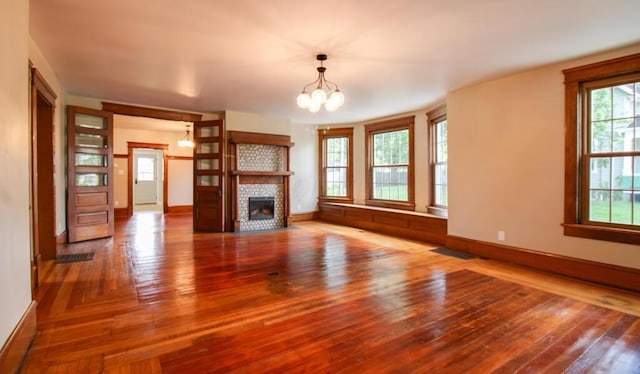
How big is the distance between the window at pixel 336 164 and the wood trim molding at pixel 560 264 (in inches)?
135

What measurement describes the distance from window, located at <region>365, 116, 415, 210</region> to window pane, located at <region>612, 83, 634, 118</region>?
10.7ft

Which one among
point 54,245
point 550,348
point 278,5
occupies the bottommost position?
point 550,348

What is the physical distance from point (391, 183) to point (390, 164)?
0.42 meters

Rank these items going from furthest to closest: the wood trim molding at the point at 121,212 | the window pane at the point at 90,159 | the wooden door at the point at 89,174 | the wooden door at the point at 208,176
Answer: the wood trim molding at the point at 121,212, the wooden door at the point at 208,176, the window pane at the point at 90,159, the wooden door at the point at 89,174

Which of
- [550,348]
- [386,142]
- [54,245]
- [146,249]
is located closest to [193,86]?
[146,249]

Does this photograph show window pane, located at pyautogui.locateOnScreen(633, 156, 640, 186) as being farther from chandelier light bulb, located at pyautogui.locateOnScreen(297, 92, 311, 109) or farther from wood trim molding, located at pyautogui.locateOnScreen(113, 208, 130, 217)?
wood trim molding, located at pyautogui.locateOnScreen(113, 208, 130, 217)

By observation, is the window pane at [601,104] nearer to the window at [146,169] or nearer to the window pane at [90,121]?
the window pane at [90,121]

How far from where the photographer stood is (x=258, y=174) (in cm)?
666

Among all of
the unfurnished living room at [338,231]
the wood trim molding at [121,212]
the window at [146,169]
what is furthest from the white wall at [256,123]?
the window at [146,169]

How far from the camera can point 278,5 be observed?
2518mm

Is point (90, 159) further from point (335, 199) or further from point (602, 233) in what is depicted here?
point (602, 233)

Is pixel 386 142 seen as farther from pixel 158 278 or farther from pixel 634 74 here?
pixel 158 278

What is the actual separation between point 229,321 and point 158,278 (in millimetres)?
1473

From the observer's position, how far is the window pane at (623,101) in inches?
129
